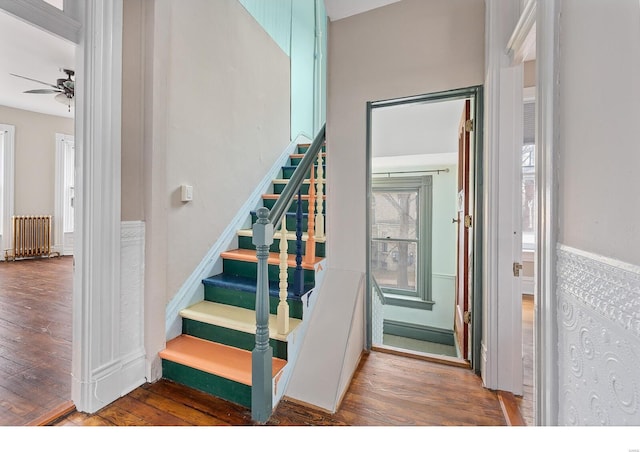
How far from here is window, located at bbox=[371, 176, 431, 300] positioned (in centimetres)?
488

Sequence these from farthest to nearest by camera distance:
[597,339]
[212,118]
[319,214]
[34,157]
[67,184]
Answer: [67,184] < [34,157] < [212,118] < [319,214] < [597,339]

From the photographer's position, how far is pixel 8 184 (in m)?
4.95

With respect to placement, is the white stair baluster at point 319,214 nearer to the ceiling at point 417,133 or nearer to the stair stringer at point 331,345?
the stair stringer at point 331,345

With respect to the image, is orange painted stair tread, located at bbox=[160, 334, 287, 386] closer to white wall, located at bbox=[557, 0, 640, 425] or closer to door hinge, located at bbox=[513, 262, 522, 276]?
white wall, located at bbox=[557, 0, 640, 425]

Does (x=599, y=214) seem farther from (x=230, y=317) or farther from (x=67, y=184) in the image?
(x=67, y=184)

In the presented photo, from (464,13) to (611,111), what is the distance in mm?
1522

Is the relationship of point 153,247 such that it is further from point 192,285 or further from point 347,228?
point 347,228

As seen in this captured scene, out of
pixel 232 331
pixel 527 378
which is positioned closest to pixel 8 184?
pixel 232 331

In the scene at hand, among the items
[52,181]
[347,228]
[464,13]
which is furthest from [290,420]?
[52,181]

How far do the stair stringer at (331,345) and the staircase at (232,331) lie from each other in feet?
0.38

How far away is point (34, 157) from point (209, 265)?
558 centimetres

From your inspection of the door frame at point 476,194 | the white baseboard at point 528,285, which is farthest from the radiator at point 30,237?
the white baseboard at point 528,285

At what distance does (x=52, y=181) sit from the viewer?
548 cm
